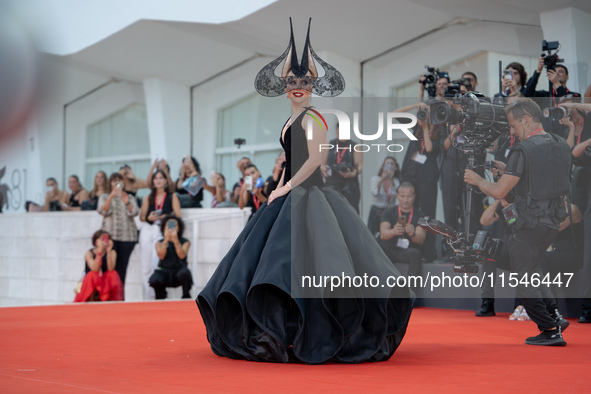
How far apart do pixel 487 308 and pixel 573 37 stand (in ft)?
11.3

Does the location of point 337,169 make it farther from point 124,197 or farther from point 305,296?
point 124,197

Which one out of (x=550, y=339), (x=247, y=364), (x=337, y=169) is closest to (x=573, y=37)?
(x=337, y=169)

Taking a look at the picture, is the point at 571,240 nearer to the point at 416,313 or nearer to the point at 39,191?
the point at 416,313

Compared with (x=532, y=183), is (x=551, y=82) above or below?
above

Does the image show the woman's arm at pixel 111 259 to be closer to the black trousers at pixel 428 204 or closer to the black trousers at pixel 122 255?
the black trousers at pixel 122 255

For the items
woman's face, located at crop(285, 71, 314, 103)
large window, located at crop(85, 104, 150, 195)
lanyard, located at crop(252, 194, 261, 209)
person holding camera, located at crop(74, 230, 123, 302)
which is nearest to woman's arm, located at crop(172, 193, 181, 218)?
person holding camera, located at crop(74, 230, 123, 302)

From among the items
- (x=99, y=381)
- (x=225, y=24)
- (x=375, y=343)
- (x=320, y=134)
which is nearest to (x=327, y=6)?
(x=225, y=24)

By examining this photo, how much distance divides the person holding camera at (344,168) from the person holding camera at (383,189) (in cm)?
53

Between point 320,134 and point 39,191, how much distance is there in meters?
12.9

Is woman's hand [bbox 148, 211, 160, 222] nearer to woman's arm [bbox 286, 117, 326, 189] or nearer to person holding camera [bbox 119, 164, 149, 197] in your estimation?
person holding camera [bbox 119, 164, 149, 197]

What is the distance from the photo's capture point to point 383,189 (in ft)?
20.0

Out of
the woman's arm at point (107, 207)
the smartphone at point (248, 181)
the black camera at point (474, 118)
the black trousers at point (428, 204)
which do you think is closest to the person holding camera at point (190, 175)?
the woman's arm at point (107, 207)

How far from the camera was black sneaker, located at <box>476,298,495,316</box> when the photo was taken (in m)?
6.27

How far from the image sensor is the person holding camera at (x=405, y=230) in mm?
5879
